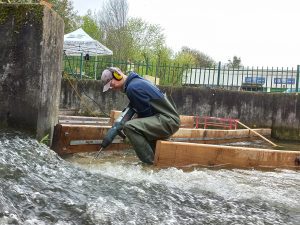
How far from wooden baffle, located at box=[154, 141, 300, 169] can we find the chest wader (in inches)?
8.8

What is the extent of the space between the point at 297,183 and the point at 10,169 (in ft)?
11.8

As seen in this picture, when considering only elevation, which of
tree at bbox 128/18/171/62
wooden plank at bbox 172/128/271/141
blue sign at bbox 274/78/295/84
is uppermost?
tree at bbox 128/18/171/62

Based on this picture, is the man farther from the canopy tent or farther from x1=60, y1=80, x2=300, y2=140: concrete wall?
the canopy tent

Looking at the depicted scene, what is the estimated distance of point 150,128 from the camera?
19.5 ft

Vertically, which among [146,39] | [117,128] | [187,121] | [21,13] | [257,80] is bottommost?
[187,121]

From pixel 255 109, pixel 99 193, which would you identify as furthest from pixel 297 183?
pixel 255 109

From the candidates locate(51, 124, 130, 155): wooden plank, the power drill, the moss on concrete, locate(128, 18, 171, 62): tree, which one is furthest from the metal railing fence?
locate(128, 18, 171, 62): tree

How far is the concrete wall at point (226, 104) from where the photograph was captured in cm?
1298

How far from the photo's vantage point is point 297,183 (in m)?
5.37

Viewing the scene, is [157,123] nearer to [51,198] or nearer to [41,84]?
[41,84]

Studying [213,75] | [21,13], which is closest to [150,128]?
[21,13]

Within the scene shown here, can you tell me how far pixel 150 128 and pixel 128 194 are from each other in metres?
2.17

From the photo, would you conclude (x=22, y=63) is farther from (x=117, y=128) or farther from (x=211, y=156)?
(x=211, y=156)

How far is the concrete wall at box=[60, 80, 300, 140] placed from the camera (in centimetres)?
1298
